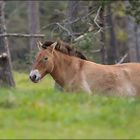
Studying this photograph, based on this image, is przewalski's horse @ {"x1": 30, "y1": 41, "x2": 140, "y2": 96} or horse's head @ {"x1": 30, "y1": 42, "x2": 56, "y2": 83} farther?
horse's head @ {"x1": 30, "y1": 42, "x2": 56, "y2": 83}

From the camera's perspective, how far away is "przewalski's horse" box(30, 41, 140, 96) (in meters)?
15.6

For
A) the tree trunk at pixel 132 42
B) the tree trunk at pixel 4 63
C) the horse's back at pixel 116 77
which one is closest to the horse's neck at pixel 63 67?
the horse's back at pixel 116 77

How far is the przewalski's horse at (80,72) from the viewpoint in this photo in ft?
51.3

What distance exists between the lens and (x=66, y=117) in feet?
34.3

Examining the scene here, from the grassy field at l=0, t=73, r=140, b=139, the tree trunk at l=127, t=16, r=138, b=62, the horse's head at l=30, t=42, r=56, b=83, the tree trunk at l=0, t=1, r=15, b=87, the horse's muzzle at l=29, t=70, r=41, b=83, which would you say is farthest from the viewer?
the tree trunk at l=127, t=16, r=138, b=62

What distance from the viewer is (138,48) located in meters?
33.8

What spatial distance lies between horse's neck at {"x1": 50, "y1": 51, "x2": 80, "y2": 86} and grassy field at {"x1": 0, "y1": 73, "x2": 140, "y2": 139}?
363 centimetres

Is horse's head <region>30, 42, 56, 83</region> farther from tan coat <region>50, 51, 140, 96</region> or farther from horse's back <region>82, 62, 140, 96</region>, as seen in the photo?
horse's back <region>82, 62, 140, 96</region>

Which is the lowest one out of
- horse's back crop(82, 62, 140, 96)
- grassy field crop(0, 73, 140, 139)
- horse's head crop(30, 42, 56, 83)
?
grassy field crop(0, 73, 140, 139)

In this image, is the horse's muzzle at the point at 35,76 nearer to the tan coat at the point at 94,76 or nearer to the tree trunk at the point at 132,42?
the tan coat at the point at 94,76

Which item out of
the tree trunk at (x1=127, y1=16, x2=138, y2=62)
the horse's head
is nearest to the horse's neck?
the horse's head

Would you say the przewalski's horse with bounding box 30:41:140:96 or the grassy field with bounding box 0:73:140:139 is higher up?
the przewalski's horse with bounding box 30:41:140:96

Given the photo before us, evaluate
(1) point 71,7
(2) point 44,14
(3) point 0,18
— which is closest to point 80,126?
(3) point 0,18

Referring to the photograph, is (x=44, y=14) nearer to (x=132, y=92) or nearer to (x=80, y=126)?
(x=132, y=92)
